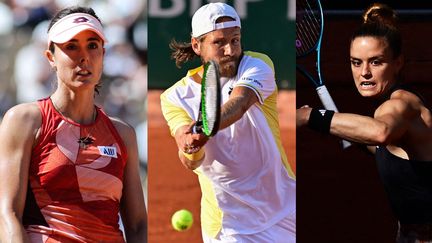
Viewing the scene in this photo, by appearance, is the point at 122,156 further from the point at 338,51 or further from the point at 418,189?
the point at 338,51

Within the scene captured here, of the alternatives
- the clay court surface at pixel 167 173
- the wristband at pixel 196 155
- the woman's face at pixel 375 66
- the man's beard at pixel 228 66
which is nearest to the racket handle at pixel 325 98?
the woman's face at pixel 375 66

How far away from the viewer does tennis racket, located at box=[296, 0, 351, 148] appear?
161 inches

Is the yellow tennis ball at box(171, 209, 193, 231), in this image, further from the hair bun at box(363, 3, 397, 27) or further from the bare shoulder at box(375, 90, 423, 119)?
the hair bun at box(363, 3, 397, 27)

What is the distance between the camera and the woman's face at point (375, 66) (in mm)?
3961

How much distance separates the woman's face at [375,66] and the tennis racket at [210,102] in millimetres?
875

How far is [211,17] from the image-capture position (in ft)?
11.8

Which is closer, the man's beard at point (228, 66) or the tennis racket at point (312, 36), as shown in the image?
the man's beard at point (228, 66)

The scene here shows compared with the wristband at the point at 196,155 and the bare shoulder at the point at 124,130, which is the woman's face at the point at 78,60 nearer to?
the bare shoulder at the point at 124,130

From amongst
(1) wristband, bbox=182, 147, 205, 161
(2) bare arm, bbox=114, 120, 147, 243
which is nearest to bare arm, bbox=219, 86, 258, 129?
(1) wristband, bbox=182, 147, 205, 161

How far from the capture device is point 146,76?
3.68m

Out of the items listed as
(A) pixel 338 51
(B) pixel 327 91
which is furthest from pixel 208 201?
(A) pixel 338 51

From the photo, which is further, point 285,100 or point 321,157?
point 321,157

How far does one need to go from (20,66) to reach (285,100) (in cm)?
103

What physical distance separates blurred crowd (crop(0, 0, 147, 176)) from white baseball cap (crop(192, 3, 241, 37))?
0.68 ft
